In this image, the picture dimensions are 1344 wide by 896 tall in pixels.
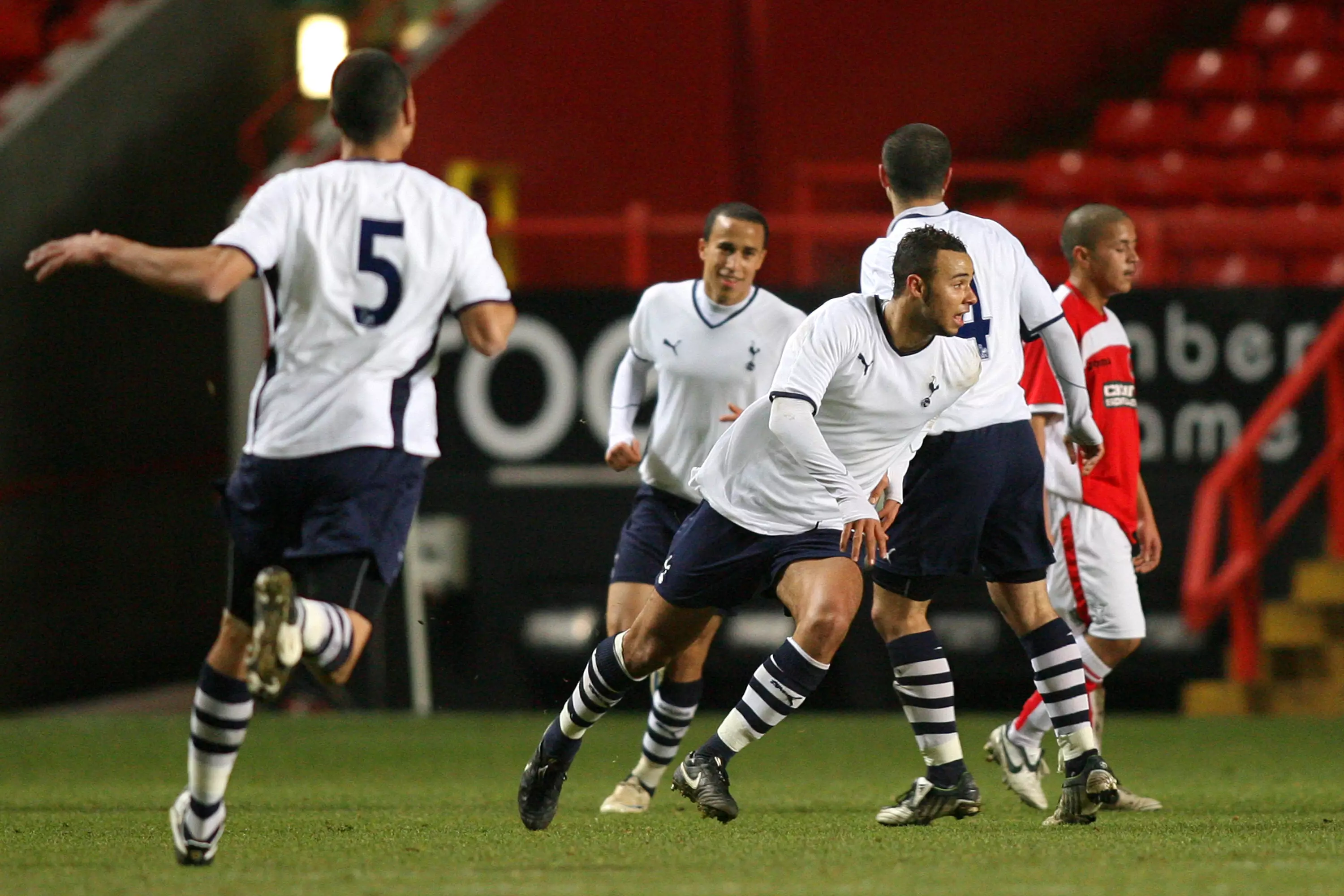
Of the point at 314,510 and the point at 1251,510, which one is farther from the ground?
the point at 314,510

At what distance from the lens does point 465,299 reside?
5.30 metres

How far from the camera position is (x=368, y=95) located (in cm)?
523

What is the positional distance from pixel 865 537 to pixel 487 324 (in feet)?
4.18

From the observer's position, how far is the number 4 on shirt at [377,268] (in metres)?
5.21

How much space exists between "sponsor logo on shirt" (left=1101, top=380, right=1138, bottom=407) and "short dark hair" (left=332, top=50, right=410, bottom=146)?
2961mm

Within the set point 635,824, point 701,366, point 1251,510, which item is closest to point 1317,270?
point 1251,510

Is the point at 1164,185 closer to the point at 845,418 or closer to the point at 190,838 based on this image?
the point at 845,418

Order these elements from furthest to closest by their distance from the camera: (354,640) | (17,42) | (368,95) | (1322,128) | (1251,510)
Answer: (1322,128) < (17,42) < (1251,510) < (368,95) < (354,640)

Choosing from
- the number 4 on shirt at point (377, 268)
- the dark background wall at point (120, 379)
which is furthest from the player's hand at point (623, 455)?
the dark background wall at point (120, 379)

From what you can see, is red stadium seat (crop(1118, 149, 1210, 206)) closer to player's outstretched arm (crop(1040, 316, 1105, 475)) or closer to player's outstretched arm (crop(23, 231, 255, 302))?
player's outstretched arm (crop(1040, 316, 1105, 475))

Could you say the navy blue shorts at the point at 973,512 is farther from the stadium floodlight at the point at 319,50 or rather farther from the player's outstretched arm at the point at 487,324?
the stadium floodlight at the point at 319,50

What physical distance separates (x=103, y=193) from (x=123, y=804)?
6.90 meters

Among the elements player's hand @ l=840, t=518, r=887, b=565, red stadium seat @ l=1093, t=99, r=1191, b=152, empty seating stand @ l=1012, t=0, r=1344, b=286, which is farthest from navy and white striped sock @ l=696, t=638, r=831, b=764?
red stadium seat @ l=1093, t=99, r=1191, b=152

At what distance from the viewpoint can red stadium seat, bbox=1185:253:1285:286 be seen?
12383mm
